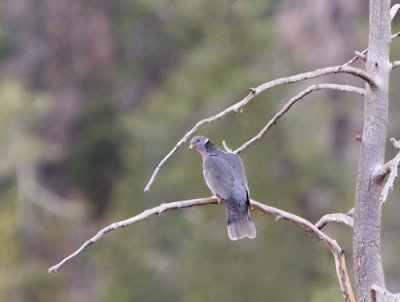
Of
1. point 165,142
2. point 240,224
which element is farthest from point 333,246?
point 165,142

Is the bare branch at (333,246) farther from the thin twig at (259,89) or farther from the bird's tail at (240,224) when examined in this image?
the bird's tail at (240,224)

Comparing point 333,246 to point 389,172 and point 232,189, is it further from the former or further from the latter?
point 232,189

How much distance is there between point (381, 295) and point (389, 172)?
0.41 meters

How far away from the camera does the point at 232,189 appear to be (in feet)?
20.3

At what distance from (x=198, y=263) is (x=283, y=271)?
129 cm

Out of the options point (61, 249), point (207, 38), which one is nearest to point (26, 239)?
point (61, 249)

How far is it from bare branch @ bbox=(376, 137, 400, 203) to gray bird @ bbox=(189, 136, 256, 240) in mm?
1549

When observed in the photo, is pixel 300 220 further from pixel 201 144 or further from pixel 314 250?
pixel 314 250

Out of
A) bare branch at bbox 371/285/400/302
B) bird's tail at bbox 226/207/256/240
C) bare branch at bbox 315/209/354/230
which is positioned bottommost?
bare branch at bbox 371/285/400/302

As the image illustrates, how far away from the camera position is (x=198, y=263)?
17.9 m

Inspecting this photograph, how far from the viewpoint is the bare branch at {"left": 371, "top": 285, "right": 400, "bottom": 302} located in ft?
14.0

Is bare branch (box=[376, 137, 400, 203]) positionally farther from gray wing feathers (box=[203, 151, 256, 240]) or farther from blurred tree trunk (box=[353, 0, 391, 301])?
gray wing feathers (box=[203, 151, 256, 240])

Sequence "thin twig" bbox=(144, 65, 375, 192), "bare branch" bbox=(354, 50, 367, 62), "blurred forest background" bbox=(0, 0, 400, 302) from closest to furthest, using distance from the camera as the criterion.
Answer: "thin twig" bbox=(144, 65, 375, 192)
"bare branch" bbox=(354, 50, 367, 62)
"blurred forest background" bbox=(0, 0, 400, 302)

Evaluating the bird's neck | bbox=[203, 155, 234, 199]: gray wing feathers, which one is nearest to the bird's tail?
bbox=[203, 155, 234, 199]: gray wing feathers
